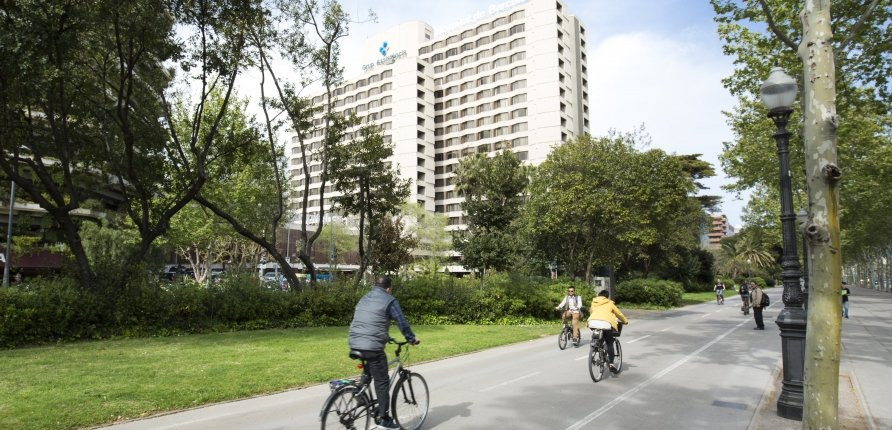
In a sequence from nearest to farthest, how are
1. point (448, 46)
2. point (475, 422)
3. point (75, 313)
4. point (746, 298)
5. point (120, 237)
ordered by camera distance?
1. point (475, 422)
2. point (75, 313)
3. point (746, 298)
4. point (120, 237)
5. point (448, 46)

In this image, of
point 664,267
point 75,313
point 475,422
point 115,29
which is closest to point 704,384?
point 475,422

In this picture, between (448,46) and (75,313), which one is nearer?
(75,313)

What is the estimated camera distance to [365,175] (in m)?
20.6

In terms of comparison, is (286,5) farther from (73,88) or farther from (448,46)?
(448,46)

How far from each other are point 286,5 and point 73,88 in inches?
288

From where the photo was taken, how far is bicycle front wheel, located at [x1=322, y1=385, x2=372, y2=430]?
16.8ft

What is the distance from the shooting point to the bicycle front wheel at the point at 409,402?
579 centimetres

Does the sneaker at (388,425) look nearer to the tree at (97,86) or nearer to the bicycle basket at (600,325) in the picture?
→ the bicycle basket at (600,325)

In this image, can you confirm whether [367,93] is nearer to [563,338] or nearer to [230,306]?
[230,306]

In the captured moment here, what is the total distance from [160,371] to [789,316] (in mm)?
10396

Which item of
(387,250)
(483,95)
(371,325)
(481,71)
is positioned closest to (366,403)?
(371,325)

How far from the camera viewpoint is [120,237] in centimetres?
3394

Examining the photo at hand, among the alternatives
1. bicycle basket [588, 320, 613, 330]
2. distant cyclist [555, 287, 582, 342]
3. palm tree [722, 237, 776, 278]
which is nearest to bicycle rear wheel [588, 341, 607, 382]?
bicycle basket [588, 320, 613, 330]

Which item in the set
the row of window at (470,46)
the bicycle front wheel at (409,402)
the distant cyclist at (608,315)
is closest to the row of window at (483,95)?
the row of window at (470,46)
